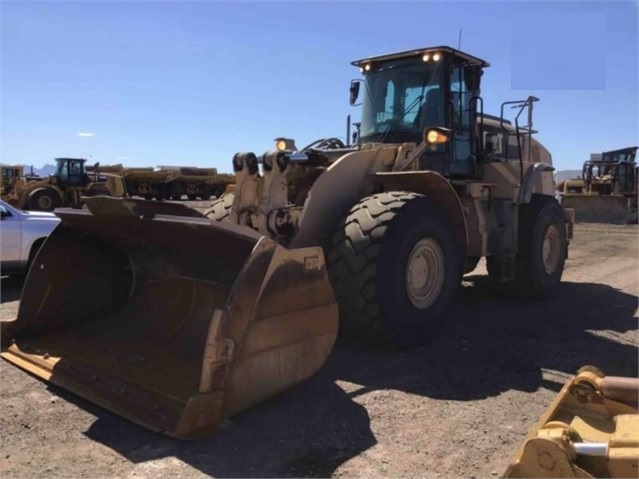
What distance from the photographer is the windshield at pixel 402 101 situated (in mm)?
6625

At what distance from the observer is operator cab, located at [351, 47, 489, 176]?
663 centimetres

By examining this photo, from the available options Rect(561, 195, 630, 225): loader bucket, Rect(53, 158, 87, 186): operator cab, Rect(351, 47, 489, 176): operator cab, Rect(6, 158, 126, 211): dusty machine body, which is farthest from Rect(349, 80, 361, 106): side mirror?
Rect(53, 158, 87, 186): operator cab

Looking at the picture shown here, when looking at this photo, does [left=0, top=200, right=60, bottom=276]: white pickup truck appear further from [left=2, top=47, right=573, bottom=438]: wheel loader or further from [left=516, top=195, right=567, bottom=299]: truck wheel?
[left=516, top=195, right=567, bottom=299]: truck wheel

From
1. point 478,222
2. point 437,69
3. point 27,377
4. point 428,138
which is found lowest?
point 27,377

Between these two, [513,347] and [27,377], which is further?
[513,347]

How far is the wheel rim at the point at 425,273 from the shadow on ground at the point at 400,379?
47 centimetres

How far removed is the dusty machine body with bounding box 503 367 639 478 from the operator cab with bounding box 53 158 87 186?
2644 cm

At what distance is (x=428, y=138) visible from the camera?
5.79 metres

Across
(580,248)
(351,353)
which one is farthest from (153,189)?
(351,353)

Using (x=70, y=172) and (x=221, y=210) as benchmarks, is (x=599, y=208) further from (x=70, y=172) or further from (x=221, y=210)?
(x=70, y=172)

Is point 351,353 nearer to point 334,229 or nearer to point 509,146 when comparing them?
point 334,229

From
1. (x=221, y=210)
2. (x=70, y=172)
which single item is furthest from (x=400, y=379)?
(x=70, y=172)

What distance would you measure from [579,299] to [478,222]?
7.74 ft

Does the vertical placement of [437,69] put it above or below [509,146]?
above
